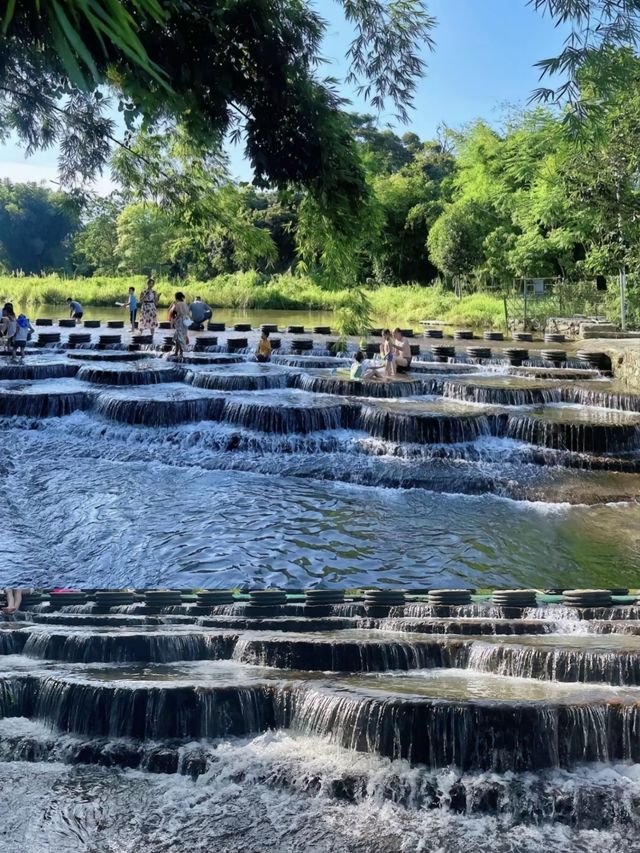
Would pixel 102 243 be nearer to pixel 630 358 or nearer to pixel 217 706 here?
pixel 217 706

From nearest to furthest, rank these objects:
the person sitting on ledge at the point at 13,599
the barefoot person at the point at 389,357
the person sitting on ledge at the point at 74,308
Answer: the person sitting on ledge at the point at 13,599 → the barefoot person at the point at 389,357 → the person sitting on ledge at the point at 74,308

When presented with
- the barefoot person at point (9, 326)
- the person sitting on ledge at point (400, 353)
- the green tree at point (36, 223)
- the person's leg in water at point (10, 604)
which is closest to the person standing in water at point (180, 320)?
the barefoot person at point (9, 326)

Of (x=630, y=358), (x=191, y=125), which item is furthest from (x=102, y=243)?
(x=630, y=358)

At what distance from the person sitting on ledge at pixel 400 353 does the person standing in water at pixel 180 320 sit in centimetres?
338

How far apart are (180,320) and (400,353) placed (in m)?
3.82

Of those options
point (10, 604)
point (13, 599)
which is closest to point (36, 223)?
point (13, 599)

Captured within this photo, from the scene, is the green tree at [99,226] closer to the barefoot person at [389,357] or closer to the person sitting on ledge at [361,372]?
the person sitting on ledge at [361,372]

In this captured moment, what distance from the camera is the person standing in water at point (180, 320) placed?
1429 cm

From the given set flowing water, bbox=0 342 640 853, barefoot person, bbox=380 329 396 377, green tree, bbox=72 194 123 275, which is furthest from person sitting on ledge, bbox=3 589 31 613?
barefoot person, bbox=380 329 396 377

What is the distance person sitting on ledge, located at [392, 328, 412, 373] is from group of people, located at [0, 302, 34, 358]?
6.53 metres

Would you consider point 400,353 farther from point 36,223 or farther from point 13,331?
point 36,223

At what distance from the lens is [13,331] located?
50.4ft

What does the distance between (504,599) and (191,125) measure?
5045 millimetres

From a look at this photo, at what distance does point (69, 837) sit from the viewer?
3898 mm
